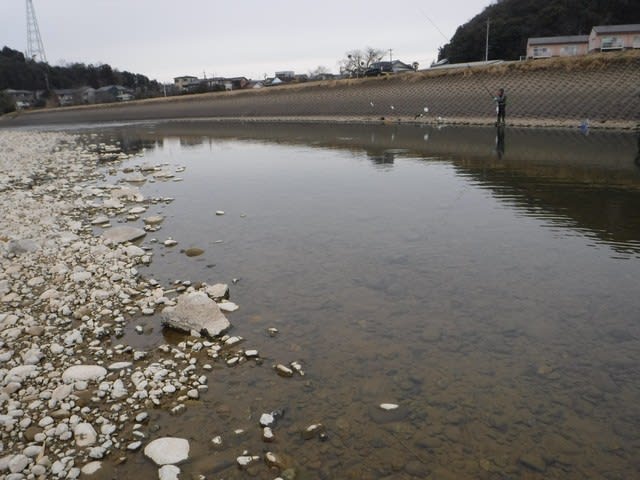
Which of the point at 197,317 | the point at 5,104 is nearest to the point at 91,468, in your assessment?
the point at 197,317

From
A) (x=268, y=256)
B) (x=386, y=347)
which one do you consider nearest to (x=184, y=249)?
(x=268, y=256)

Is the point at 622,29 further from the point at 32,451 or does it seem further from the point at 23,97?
the point at 23,97

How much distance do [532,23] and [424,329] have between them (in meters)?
87.2

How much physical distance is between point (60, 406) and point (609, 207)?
12560 millimetres

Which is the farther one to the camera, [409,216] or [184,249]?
[409,216]

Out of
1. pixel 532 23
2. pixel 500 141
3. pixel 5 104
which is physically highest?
pixel 532 23

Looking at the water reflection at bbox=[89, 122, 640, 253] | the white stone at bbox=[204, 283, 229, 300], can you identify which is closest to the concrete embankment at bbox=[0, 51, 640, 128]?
the water reflection at bbox=[89, 122, 640, 253]

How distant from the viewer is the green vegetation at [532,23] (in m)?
67.0

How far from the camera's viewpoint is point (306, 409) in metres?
4.25

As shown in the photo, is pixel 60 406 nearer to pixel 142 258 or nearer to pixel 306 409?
pixel 306 409

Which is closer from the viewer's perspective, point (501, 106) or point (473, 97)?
point (501, 106)

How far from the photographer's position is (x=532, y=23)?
75.0m

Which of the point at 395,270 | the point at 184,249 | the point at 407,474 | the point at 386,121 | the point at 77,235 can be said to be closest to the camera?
the point at 407,474

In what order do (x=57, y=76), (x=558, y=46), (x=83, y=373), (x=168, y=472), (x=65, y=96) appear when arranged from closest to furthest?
(x=168, y=472) < (x=83, y=373) < (x=558, y=46) < (x=65, y=96) < (x=57, y=76)
